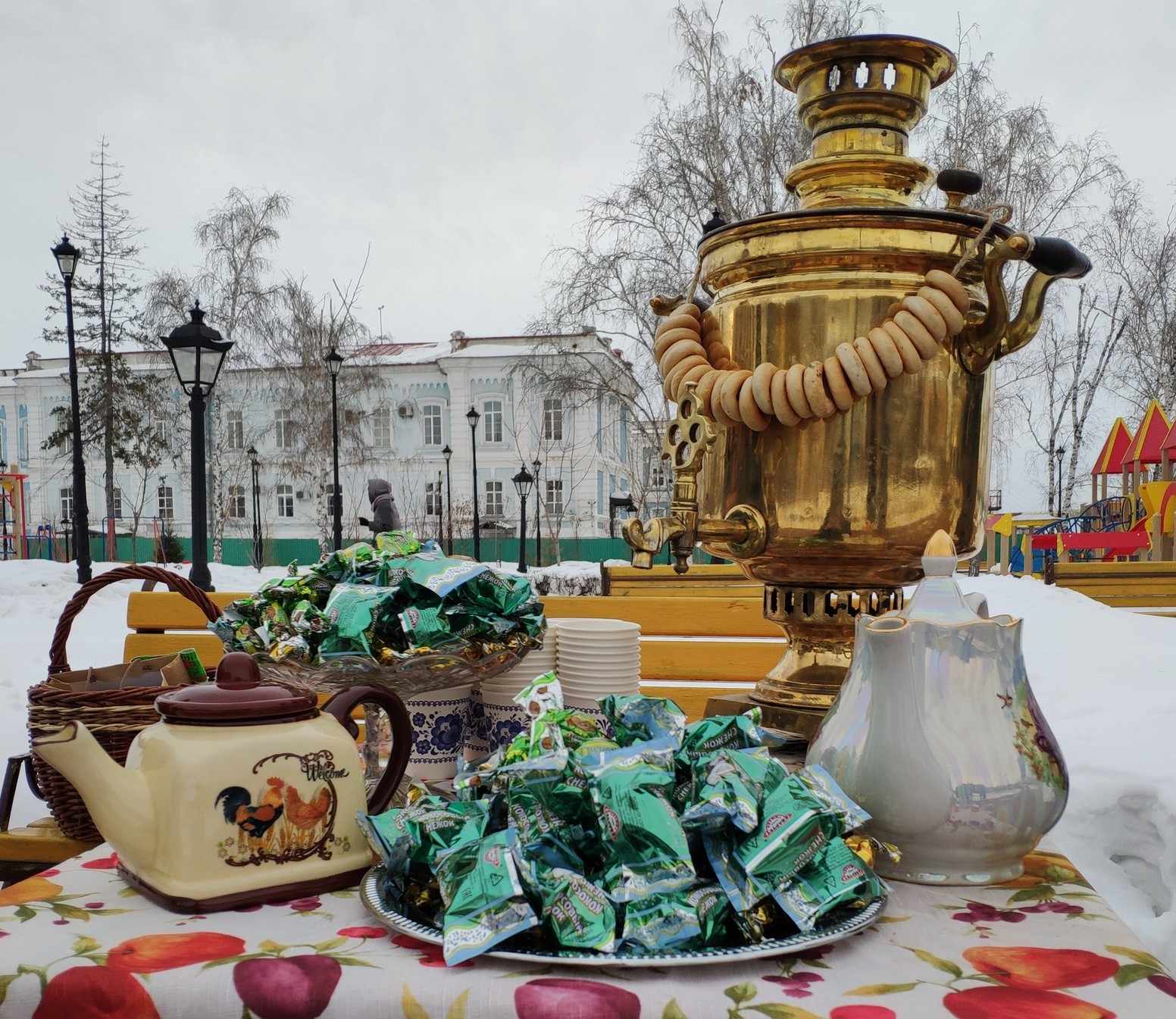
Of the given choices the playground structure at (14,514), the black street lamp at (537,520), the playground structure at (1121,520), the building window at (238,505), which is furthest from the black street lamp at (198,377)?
the building window at (238,505)

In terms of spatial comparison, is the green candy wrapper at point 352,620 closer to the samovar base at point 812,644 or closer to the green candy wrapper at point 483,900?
the green candy wrapper at point 483,900

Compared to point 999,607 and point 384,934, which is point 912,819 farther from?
point 999,607

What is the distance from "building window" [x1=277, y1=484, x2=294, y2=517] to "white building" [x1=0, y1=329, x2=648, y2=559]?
0.05 meters

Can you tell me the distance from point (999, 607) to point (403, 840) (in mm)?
6582

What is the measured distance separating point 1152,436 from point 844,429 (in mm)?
16888

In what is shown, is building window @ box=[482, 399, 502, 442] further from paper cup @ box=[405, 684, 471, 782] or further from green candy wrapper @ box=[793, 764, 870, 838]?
green candy wrapper @ box=[793, 764, 870, 838]

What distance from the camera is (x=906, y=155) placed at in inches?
55.9

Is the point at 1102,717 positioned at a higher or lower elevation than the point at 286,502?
lower

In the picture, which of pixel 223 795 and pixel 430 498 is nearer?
pixel 223 795

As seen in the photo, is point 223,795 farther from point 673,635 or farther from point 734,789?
point 673,635

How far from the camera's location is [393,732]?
0.99m

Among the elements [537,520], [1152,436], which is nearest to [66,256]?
[1152,436]

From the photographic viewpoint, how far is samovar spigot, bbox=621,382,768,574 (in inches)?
46.5

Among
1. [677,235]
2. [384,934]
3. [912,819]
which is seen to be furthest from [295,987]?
[677,235]
